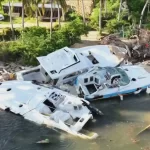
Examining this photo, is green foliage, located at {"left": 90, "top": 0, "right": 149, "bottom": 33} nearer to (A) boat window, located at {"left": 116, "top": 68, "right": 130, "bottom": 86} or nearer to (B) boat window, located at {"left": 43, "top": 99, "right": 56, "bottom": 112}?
(A) boat window, located at {"left": 116, "top": 68, "right": 130, "bottom": 86}

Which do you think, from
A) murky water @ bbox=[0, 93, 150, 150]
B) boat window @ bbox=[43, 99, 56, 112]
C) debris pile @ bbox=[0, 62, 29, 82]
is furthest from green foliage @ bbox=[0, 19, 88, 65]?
murky water @ bbox=[0, 93, 150, 150]

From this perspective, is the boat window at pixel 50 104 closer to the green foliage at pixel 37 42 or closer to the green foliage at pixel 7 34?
the green foliage at pixel 37 42

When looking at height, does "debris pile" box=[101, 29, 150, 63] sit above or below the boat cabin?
above

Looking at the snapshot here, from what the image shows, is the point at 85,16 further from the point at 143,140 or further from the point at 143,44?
the point at 143,140

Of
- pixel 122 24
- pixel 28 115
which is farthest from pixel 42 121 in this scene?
pixel 122 24

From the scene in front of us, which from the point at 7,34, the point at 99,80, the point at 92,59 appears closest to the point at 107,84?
the point at 99,80

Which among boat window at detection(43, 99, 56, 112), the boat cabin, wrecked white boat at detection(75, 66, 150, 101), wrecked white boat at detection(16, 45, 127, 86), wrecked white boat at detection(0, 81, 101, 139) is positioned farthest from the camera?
wrecked white boat at detection(16, 45, 127, 86)

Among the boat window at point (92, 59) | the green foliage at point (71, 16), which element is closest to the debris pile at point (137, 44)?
the boat window at point (92, 59)

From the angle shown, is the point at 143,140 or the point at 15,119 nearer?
the point at 143,140
